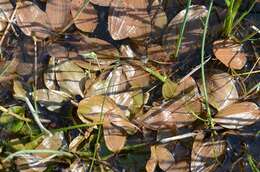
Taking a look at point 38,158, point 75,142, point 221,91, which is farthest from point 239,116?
point 38,158

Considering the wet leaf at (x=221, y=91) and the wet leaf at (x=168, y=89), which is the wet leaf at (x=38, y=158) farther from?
the wet leaf at (x=221, y=91)

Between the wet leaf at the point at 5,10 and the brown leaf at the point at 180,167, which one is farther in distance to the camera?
the wet leaf at the point at 5,10

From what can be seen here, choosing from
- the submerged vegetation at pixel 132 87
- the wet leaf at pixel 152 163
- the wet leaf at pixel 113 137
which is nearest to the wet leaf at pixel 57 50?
the submerged vegetation at pixel 132 87

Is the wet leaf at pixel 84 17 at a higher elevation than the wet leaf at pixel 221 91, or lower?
higher

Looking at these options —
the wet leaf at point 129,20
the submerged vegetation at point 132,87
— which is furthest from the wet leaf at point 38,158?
the wet leaf at point 129,20

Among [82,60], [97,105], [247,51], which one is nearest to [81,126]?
[97,105]

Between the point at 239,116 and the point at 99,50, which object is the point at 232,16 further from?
the point at 99,50

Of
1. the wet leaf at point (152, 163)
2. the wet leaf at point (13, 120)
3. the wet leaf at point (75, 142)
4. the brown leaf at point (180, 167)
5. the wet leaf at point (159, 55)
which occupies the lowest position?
the brown leaf at point (180, 167)
